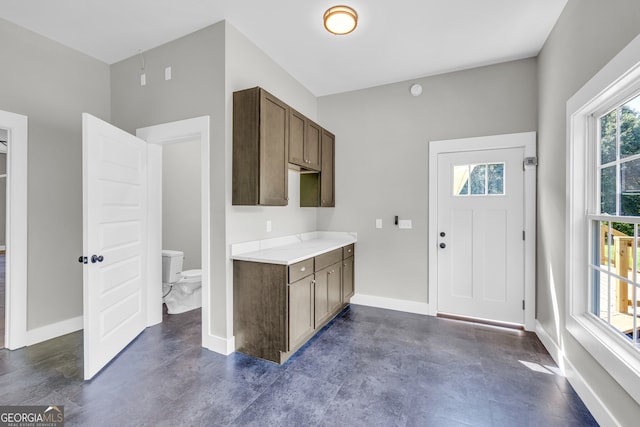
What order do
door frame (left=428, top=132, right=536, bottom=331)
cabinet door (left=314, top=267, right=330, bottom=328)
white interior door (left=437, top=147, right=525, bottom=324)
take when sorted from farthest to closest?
white interior door (left=437, top=147, right=525, bottom=324) < door frame (left=428, top=132, right=536, bottom=331) < cabinet door (left=314, top=267, right=330, bottom=328)

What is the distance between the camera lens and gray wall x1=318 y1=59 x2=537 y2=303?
10.5ft

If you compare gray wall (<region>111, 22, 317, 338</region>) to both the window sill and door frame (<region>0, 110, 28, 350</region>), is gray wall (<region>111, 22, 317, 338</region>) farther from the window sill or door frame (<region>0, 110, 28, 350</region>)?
the window sill

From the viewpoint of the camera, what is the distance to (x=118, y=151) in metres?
2.56

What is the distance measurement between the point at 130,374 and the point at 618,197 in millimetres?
3632

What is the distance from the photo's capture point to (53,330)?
2844mm

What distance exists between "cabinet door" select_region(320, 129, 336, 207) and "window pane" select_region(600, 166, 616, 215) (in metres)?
2.56

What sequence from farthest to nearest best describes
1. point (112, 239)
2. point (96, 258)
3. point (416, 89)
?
1. point (416, 89)
2. point (112, 239)
3. point (96, 258)

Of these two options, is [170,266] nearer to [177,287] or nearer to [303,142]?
[177,287]

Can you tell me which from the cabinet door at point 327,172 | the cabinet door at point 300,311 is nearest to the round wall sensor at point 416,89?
the cabinet door at point 327,172

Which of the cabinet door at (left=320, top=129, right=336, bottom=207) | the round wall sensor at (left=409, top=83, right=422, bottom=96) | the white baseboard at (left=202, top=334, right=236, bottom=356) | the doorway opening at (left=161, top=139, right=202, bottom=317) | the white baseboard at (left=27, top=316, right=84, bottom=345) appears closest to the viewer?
the white baseboard at (left=202, top=334, right=236, bottom=356)

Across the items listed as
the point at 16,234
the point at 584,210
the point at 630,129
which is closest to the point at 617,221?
the point at 584,210

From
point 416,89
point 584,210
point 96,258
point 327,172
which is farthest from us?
point 327,172

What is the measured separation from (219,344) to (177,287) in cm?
149

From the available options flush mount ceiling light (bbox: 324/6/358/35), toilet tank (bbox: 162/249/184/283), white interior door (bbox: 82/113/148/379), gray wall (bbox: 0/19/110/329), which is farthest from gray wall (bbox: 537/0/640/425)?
gray wall (bbox: 0/19/110/329)
